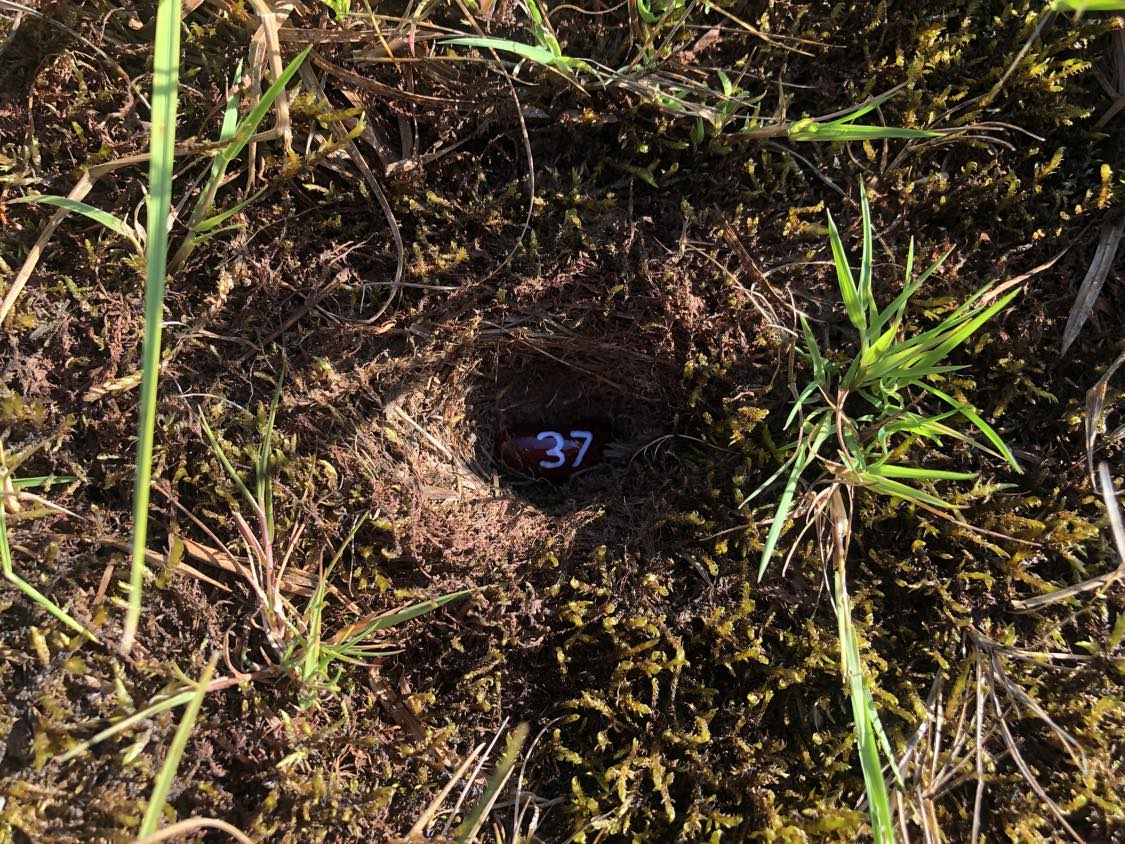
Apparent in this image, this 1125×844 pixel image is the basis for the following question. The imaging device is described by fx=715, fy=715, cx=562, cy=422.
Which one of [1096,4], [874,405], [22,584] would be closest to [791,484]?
[874,405]

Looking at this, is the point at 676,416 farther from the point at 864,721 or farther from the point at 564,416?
the point at 864,721

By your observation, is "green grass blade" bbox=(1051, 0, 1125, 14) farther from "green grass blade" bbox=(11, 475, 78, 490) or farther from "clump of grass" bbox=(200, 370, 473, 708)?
"green grass blade" bbox=(11, 475, 78, 490)

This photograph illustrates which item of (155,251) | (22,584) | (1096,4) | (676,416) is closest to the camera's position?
(155,251)

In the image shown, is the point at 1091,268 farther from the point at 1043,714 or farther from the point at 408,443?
the point at 408,443

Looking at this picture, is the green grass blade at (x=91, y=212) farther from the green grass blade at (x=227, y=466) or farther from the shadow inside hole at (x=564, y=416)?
the shadow inside hole at (x=564, y=416)

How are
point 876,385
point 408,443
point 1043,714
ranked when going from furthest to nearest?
point 408,443
point 876,385
point 1043,714

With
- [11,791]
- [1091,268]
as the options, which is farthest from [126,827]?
[1091,268]
